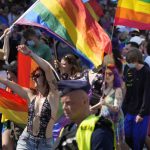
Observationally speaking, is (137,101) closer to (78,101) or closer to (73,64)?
(73,64)

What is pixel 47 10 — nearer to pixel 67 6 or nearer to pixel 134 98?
pixel 67 6

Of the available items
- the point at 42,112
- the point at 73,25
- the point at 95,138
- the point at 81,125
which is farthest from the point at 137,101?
the point at 95,138

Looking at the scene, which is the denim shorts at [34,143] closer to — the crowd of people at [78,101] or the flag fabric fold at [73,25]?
the crowd of people at [78,101]

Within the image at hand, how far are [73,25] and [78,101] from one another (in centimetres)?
375

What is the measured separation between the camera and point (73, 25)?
752 cm

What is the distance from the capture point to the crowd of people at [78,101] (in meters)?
3.82

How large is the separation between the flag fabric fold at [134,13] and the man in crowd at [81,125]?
388 cm

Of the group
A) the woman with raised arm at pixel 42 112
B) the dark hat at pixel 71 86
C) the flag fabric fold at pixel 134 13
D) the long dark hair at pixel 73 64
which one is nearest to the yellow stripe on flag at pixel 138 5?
the flag fabric fold at pixel 134 13

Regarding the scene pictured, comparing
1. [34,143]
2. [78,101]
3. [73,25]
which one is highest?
[73,25]

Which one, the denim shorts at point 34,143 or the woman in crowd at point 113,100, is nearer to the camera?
the denim shorts at point 34,143

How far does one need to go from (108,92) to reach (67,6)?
1.26m

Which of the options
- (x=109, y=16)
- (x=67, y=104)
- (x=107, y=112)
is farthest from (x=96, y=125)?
(x=109, y=16)

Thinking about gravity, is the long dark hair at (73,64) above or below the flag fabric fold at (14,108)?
above

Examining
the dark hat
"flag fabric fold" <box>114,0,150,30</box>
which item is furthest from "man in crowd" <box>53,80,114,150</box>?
"flag fabric fold" <box>114,0,150,30</box>
